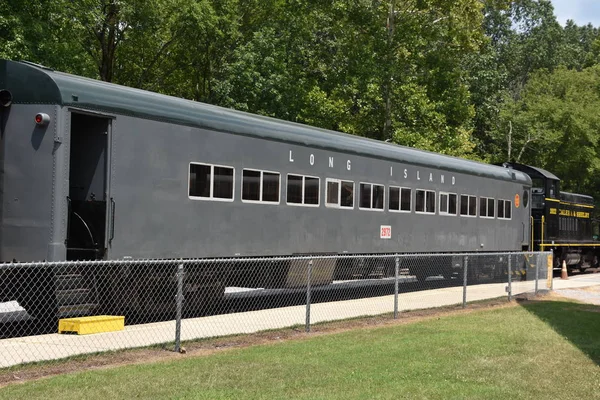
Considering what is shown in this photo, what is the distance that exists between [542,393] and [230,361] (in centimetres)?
347

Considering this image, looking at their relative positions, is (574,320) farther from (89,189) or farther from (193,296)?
(89,189)

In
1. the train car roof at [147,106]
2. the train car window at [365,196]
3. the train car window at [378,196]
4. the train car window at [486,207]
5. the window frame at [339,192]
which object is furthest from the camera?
the train car window at [486,207]

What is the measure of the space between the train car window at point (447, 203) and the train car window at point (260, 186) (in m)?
7.97

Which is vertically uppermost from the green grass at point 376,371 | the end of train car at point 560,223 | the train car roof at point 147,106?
the train car roof at point 147,106

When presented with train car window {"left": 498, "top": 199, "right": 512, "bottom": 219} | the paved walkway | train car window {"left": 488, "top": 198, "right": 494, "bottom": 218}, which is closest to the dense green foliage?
train car window {"left": 498, "top": 199, "right": 512, "bottom": 219}

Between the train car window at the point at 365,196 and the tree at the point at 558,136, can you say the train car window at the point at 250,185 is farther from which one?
the tree at the point at 558,136

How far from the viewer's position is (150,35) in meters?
33.8

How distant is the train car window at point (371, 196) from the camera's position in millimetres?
19236

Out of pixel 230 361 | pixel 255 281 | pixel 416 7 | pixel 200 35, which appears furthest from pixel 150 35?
pixel 230 361

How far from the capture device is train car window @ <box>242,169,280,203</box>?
15.4 m

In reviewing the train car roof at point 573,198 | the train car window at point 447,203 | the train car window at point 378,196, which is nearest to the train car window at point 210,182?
the train car window at point 378,196

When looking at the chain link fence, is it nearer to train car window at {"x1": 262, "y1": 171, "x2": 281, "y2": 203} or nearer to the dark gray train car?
the dark gray train car

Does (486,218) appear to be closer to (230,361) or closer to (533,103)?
(230,361)

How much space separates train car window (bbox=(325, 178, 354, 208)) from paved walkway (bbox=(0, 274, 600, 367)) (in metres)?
2.29
